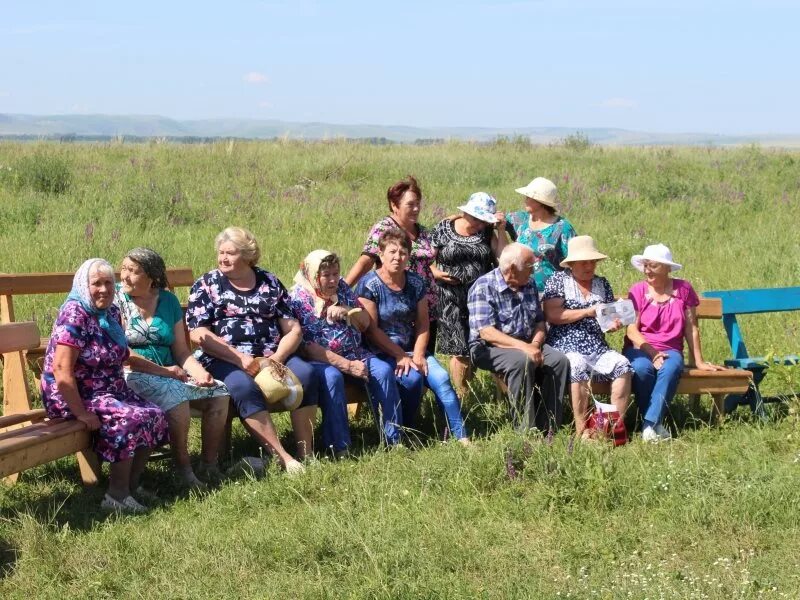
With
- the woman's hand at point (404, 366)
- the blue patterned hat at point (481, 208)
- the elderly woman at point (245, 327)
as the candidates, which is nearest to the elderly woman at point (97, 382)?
the elderly woman at point (245, 327)

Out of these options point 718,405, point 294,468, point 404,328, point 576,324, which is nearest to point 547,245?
point 576,324

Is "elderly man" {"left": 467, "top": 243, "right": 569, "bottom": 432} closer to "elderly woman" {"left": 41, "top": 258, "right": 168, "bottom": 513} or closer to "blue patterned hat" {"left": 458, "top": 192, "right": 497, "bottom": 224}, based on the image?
"blue patterned hat" {"left": 458, "top": 192, "right": 497, "bottom": 224}

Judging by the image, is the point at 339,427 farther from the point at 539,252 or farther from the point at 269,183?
the point at 269,183

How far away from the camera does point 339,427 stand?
5.79 metres

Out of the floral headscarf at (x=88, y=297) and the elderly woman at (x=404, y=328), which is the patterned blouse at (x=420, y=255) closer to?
the elderly woman at (x=404, y=328)

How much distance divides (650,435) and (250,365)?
2441 mm

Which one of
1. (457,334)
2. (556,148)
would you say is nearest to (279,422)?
(457,334)

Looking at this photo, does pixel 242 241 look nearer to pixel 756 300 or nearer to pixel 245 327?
pixel 245 327

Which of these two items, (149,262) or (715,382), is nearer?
(149,262)

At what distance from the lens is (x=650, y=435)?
6.06 m

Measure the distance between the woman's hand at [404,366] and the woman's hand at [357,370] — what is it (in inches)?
8.8

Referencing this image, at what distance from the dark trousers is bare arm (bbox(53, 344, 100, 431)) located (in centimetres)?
240

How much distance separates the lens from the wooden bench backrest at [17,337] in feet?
16.4

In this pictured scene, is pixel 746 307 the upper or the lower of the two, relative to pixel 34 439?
upper
